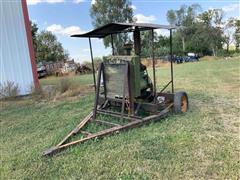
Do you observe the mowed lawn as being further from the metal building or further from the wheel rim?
the metal building

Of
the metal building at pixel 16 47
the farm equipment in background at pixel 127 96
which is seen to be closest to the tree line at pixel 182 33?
the metal building at pixel 16 47

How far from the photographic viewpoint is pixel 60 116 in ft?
16.7

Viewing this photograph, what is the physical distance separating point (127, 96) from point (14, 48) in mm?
5520

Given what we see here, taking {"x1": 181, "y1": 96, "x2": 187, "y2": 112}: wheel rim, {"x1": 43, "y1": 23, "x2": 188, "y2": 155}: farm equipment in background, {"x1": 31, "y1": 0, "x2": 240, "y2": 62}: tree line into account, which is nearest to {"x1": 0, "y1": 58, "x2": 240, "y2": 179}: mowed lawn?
{"x1": 181, "y1": 96, "x2": 187, "y2": 112}: wheel rim

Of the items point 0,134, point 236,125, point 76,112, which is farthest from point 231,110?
point 0,134

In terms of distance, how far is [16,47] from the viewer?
8078 millimetres

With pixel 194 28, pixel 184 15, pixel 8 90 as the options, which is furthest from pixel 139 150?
pixel 184 15

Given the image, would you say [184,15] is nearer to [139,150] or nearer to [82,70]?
[82,70]

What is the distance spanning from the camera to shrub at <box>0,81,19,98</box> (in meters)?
7.55

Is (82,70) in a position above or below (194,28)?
below

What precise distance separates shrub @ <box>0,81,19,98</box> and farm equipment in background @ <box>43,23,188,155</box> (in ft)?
13.2

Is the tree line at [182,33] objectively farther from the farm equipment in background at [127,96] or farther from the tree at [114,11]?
the farm equipment in background at [127,96]

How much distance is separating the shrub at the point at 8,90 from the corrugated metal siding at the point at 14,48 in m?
0.25

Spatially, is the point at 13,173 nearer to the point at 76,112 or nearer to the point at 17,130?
the point at 17,130
